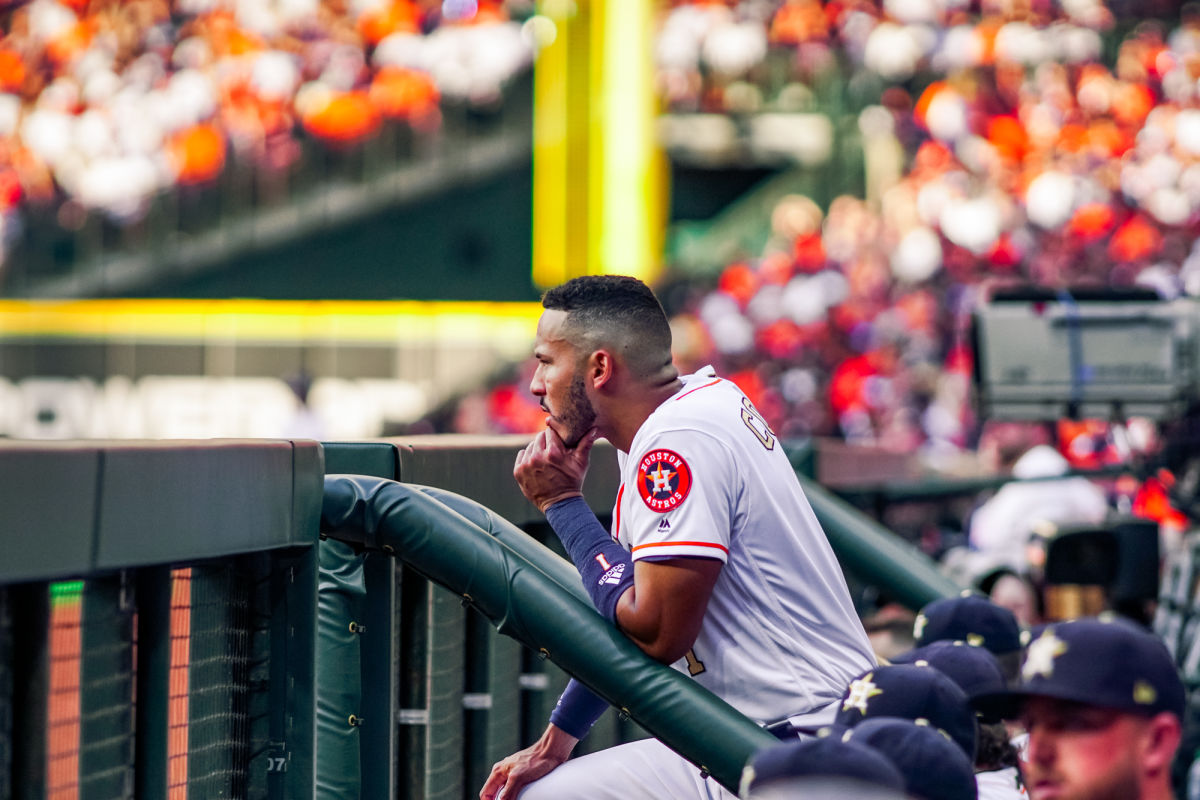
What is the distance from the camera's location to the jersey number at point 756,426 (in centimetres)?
238

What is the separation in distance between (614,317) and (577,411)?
17 centimetres

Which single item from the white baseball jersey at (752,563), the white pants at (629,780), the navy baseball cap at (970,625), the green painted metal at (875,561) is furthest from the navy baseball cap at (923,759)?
the green painted metal at (875,561)

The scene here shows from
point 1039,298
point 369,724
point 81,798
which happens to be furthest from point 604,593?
point 1039,298

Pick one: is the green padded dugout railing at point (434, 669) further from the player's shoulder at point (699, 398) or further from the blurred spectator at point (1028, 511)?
the blurred spectator at point (1028, 511)

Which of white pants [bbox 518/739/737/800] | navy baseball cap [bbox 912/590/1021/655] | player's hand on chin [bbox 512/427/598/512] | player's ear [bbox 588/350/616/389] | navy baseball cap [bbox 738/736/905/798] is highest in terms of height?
player's ear [bbox 588/350/616/389]

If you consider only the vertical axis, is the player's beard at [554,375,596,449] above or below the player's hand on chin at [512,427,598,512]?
above

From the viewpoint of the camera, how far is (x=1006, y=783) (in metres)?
2.63

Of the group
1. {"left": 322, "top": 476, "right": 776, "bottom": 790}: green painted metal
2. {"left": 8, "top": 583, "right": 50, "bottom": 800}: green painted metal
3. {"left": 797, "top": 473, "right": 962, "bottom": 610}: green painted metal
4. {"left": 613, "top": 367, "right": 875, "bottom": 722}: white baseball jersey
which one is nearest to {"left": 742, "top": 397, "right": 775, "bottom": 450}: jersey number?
{"left": 613, "top": 367, "right": 875, "bottom": 722}: white baseball jersey

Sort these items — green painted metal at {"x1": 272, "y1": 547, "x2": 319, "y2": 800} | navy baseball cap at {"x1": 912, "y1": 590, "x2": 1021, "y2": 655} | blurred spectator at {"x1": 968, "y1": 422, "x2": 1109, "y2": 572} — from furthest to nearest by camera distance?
blurred spectator at {"x1": 968, "y1": 422, "x2": 1109, "y2": 572}
navy baseball cap at {"x1": 912, "y1": 590, "x2": 1021, "y2": 655}
green painted metal at {"x1": 272, "y1": 547, "x2": 319, "y2": 800}

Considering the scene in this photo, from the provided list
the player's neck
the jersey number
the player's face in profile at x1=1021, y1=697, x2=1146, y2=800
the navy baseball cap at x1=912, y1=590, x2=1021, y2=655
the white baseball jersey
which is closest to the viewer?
the player's face in profile at x1=1021, y1=697, x2=1146, y2=800

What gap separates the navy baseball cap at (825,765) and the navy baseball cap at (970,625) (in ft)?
5.27

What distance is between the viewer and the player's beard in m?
2.48

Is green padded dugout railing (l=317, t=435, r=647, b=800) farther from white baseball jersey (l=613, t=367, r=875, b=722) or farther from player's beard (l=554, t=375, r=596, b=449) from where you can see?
white baseball jersey (l=613, t=367, r=875, b=722)

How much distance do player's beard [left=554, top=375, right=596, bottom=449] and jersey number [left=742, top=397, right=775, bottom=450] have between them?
260mm
